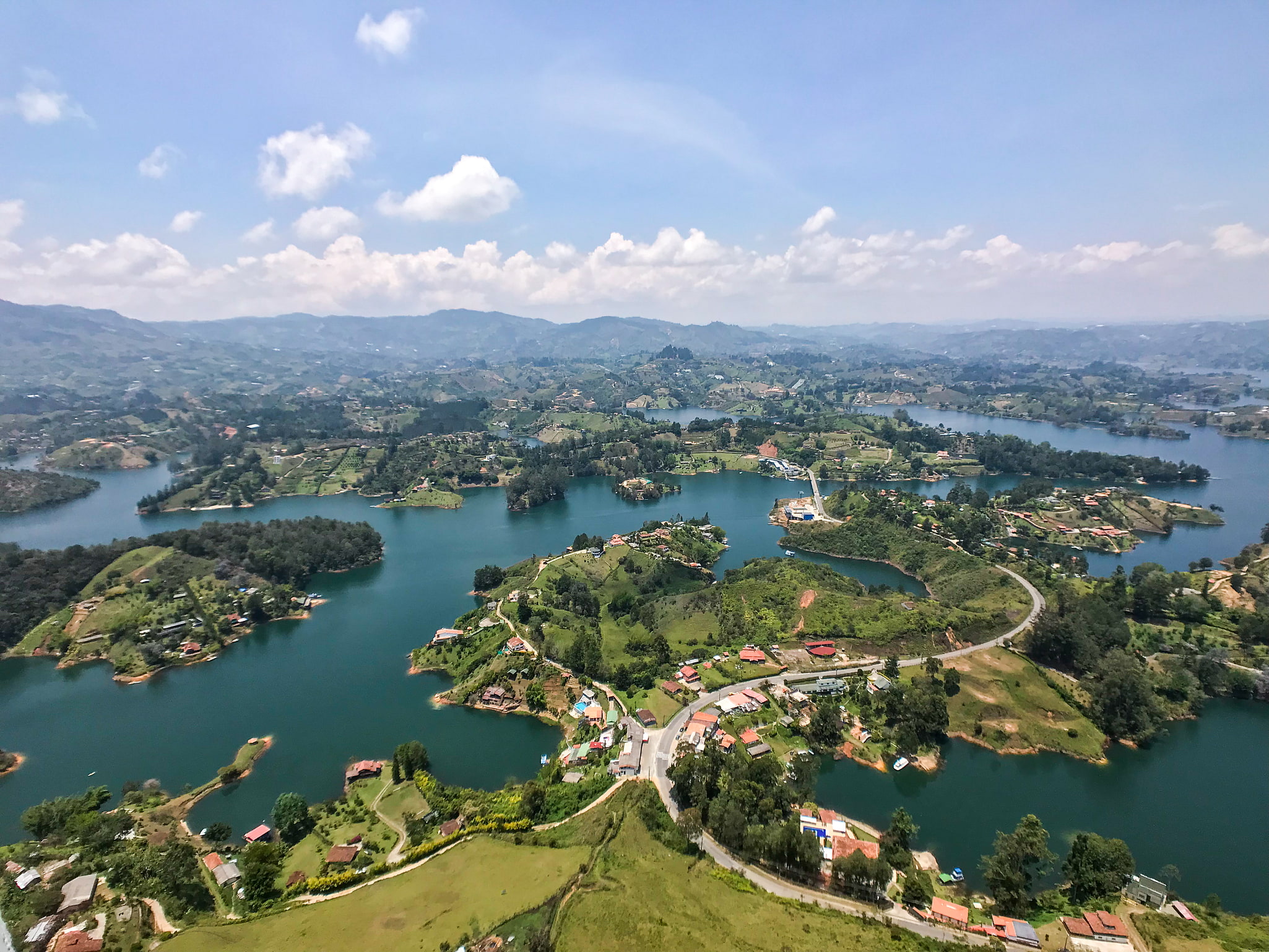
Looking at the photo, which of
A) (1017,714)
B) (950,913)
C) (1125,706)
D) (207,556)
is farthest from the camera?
(207,556)

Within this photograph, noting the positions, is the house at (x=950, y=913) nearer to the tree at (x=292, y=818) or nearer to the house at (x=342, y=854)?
the house at (x=342, y=854)

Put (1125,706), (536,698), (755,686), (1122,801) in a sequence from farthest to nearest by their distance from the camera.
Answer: (536,698), (755,686), (1125,706), (1122,801)

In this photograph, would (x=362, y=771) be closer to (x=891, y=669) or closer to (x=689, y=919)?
(x=689, y=919)

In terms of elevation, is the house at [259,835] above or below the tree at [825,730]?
below

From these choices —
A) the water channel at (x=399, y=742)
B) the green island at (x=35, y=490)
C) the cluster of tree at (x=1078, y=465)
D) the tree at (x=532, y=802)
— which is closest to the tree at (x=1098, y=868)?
the water channel at (x=399, y=742)

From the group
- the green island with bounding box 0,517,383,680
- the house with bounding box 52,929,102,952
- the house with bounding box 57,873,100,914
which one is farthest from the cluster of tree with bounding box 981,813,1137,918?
the green island with bounding box 0,517,383,680

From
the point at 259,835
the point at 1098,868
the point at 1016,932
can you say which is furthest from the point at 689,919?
the point at 259,835
